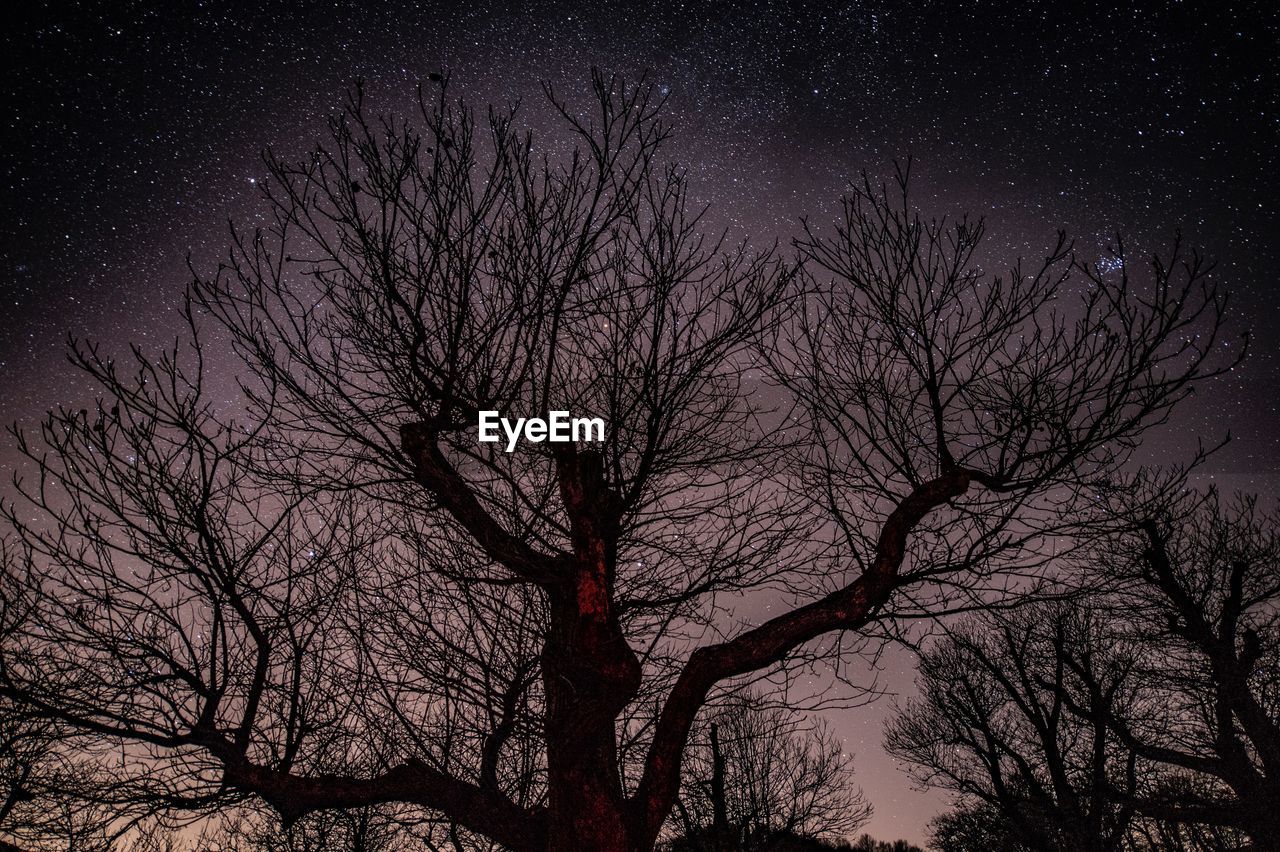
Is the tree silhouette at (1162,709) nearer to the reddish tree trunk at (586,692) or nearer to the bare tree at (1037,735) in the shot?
the bare tree at (1037,735)

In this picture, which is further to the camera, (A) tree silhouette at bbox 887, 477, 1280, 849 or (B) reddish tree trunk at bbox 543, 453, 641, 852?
(A) tree silhouette at bbox 887, 477, 1280, 849

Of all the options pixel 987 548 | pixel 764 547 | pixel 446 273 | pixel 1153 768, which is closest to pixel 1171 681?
pixel 1153 768

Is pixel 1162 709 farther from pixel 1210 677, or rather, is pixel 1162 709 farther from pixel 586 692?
pixel 586 692

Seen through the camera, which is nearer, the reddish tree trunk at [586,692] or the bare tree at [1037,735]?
the reddish tree trunk at [586,692]

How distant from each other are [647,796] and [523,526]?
86.9 inches

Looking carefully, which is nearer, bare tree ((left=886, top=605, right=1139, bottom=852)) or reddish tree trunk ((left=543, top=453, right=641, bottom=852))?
reddish tree trunk ((left=543, top=453, right=641, bottom=852))

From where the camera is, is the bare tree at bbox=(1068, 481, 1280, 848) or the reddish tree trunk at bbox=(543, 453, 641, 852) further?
the bare tree at bbox=(1068, 481, 1280, 848)

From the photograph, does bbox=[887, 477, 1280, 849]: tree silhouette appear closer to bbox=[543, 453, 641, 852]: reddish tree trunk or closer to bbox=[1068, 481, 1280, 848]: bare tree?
bbox=[1068, 481, 1280, 848]: bare tree

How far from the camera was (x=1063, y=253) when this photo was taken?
4703mm

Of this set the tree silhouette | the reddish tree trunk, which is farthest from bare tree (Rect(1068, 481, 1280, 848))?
the reddish tree trunk

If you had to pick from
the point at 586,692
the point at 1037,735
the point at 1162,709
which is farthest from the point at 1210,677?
the point at 586,692

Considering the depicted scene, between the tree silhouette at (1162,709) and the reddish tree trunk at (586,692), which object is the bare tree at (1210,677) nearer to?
the tree silhouette at (1162,709)

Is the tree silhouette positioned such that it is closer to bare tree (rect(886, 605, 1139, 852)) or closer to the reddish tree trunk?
bare tree (rect(886, 605, 1139, 852))

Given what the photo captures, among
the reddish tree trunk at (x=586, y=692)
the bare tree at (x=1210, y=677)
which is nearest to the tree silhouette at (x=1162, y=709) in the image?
the bare tree at (x=1210, y=677)
